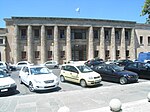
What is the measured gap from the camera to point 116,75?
16.7m

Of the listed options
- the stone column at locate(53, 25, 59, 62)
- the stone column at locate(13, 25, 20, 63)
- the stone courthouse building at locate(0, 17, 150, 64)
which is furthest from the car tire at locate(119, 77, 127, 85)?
the stone column at locate(13, 25, 20, 63)

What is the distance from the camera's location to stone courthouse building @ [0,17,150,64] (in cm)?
4106

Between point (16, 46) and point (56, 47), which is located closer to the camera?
point (16, 46)

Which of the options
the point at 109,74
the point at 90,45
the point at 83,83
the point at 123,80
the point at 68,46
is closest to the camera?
the point at 83,83

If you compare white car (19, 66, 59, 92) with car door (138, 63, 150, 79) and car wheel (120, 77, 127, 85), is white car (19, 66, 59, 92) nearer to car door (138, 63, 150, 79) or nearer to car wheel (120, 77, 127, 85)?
car wheel (120, 77, 127, 85)

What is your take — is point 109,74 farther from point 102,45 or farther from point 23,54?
point 102,45

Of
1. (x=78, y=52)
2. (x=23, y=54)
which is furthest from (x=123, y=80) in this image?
(x=78, y=52)

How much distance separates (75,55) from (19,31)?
40.8ft

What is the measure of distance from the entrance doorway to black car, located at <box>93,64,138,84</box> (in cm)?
2641

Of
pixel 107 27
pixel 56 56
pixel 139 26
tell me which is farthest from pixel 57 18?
pixel 139 26

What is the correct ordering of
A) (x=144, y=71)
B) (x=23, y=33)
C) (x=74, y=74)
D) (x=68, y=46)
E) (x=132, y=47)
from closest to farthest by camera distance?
(x=74, y=74)
(x=144, y=71)
(x=23, y=33)
(x=68, y=46)
(x=132, y=47)

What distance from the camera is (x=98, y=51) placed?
46.0m

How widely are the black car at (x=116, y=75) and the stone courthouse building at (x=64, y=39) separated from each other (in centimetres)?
2523

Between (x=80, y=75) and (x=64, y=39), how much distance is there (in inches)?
1132
